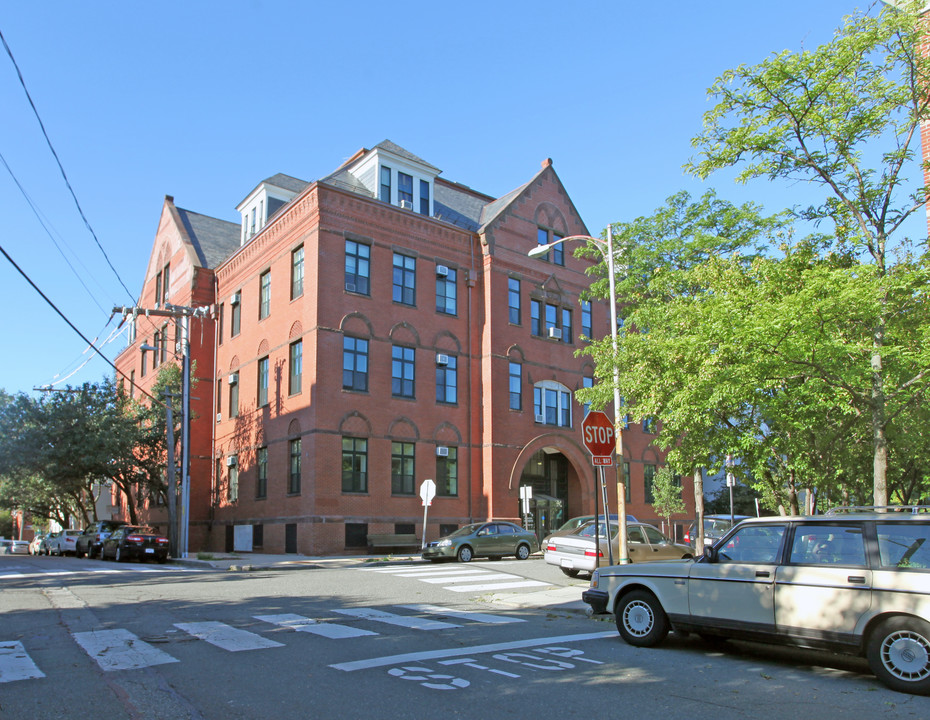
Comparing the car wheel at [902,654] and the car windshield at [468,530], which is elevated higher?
the car wheel at [902,654]

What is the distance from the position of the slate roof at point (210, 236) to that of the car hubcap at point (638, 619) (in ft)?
110

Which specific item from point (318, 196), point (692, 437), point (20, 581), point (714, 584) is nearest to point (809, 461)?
point (692, 437)

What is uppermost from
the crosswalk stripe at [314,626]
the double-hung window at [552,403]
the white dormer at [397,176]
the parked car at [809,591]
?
the white dormer at [397,176]

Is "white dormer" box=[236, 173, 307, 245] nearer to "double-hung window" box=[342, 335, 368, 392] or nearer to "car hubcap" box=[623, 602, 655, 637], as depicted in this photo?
"double-hung window" box=[342, 335, 368, 392]

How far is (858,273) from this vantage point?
11133 mm

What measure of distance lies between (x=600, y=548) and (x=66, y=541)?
27983mm

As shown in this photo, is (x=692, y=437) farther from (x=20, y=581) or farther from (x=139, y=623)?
(x=20, y=581)

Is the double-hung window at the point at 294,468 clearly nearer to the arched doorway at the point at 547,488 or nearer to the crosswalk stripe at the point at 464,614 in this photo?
the arched doorway at the point at 547,488

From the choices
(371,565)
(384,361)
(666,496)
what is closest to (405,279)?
(384,361)

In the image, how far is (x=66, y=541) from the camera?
116ft

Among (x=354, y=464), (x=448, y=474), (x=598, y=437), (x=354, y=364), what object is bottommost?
(x=448, y=474)

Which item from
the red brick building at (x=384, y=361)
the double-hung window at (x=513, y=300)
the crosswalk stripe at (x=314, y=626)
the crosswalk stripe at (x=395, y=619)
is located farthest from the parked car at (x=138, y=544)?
the crosswalk stripe at (x=314, y=626)

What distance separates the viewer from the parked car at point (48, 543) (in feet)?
124

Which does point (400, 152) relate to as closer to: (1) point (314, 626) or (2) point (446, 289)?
(2) point (446, 289)
